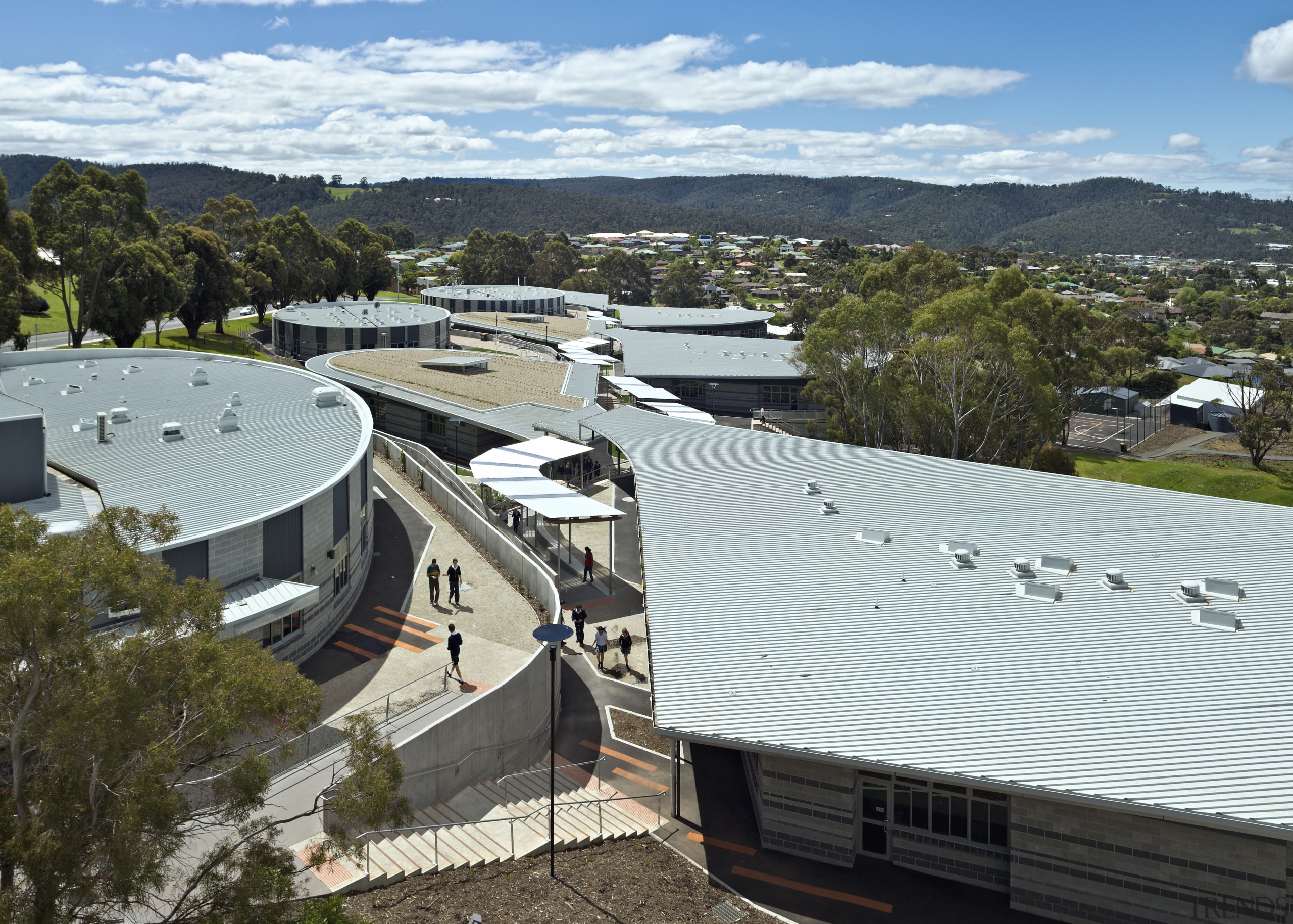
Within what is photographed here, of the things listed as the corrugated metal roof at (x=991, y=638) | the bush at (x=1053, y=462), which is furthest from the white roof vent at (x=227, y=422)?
the bush at (x=1053, y=462)

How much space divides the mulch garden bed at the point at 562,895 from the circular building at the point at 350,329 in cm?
5780

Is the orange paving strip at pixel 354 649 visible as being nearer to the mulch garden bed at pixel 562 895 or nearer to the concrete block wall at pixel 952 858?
the mulch garden bed at pixel 562 895

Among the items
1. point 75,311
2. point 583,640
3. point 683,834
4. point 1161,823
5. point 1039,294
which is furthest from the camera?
point 75,311

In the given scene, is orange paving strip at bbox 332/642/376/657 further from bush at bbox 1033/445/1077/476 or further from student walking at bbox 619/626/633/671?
bush at bbox 1033/445/1077/476

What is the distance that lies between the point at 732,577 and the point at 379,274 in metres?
86.7

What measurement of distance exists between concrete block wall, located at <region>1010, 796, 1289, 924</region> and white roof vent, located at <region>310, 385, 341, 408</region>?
2752 centimetres

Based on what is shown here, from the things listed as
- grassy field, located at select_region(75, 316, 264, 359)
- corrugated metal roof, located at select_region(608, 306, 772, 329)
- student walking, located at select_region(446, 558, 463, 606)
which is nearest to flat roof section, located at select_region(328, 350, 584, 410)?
grassy field, located at select_region(75, 316, 264, 359)

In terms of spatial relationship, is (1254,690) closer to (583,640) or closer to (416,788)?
(416,788)

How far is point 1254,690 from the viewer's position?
15.2 m

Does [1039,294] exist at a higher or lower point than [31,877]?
higher

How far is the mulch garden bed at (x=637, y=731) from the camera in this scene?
2139cm

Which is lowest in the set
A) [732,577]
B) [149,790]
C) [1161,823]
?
[1161,823]

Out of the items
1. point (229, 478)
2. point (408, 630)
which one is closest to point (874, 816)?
point (408, 630)

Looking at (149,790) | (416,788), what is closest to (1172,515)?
(416,788)
